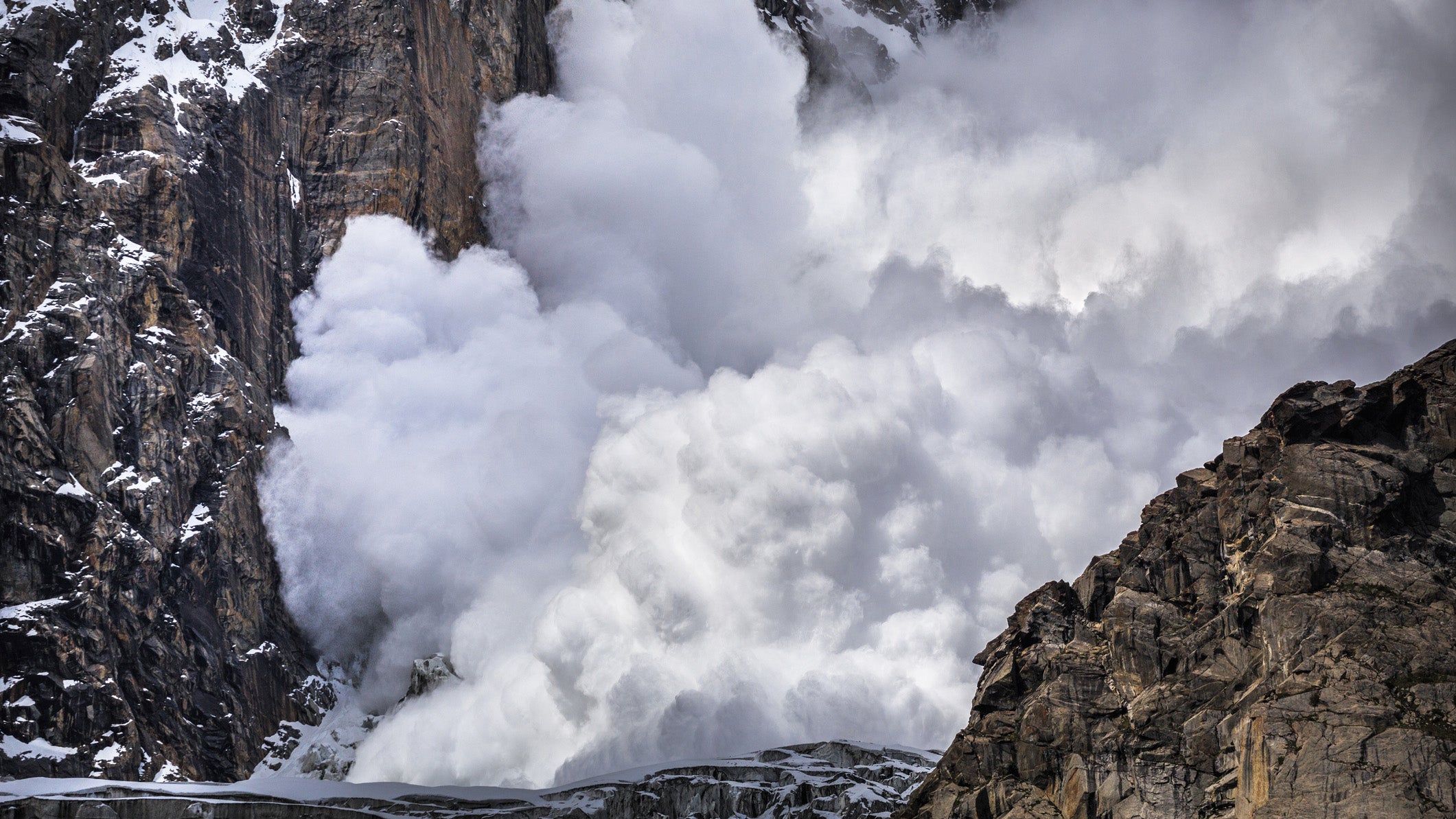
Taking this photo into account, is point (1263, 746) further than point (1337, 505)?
No

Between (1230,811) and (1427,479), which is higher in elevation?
(1427,479)

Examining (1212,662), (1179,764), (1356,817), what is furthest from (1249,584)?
(1356,817)

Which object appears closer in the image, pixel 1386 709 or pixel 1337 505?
pixel 1386 709

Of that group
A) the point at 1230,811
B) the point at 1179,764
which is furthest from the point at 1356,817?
the point at 1179,764

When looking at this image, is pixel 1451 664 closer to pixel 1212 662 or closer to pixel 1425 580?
pixel 1425 580

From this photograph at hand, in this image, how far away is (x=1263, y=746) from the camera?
176125 millimetres

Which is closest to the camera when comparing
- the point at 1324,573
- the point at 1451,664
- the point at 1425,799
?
the point at 1425,799

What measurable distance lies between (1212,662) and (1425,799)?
37.2m

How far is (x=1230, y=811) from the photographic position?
18088 cm

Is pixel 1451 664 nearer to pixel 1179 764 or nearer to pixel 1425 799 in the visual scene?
pixel 1425 799

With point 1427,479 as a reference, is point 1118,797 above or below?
below

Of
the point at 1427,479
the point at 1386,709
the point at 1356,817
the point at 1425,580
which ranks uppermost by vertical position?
the point at 1427,479

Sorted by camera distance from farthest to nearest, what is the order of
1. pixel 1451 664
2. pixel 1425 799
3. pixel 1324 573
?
pixel 1324 573
pixel 1451 664
pixel 1425 799

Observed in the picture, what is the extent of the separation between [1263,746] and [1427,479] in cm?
4365
